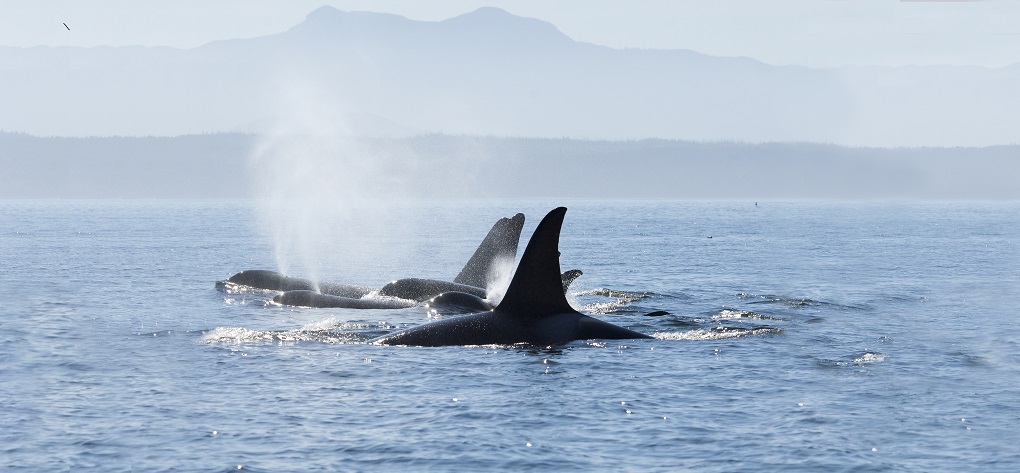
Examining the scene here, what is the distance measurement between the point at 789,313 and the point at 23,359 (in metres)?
21.2

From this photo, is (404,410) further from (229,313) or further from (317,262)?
(317,262)

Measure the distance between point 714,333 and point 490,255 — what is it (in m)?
11.6

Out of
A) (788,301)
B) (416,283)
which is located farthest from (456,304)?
(788,301)

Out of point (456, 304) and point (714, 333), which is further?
point (456, 304)

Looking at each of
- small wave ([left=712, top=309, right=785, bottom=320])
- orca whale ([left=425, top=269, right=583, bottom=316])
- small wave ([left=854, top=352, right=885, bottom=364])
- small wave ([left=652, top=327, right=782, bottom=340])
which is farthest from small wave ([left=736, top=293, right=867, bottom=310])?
small wave ([left=854, top=352, right=885, bottom=364])

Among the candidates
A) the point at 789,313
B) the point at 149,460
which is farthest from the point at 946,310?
the point at 149,460

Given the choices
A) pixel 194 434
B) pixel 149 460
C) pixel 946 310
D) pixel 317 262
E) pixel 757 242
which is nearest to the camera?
pixel 149 460

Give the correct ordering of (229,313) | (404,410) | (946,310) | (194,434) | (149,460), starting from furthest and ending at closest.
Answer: (946,310) < (229,313) < (404,410) < (194,434) < (149,460)

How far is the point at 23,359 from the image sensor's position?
79.6ft

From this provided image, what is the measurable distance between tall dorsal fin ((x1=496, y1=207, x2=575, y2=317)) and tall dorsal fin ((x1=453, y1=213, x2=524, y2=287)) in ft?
41.8

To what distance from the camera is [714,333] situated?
28.0 m

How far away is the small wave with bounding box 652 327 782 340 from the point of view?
89.5ft

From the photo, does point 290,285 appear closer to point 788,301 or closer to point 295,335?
point 295,335

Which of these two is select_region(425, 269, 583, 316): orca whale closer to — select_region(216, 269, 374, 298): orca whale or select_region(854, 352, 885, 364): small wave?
select_region(216, 269, 374, 298): orca whale
